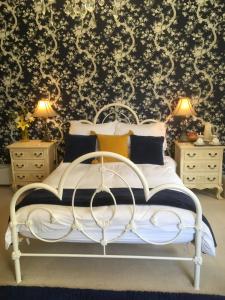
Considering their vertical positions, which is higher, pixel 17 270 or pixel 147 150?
pixel 147 150

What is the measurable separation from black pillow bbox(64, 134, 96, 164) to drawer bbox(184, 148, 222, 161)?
1097 mm

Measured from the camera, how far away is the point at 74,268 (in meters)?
2.36

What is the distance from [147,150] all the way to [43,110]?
1375mm

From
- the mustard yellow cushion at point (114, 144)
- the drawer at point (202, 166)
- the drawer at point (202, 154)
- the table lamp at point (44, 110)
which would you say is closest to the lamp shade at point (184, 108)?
the drawer at point (202, 154)

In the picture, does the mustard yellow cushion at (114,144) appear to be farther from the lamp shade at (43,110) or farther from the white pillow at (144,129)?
the lamp shade at (43,110)

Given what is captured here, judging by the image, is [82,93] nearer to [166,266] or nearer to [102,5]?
[102,5]

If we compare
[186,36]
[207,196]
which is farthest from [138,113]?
[207,196]

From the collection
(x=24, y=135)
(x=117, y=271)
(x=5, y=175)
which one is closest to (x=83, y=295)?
(x=117, y=271)

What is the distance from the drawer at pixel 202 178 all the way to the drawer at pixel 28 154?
5.73 feet

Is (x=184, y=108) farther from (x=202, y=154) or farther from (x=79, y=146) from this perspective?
(x=79, y=146)

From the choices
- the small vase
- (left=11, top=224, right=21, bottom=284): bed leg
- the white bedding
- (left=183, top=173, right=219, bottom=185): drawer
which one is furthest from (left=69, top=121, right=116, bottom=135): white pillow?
(left=11, top=224, right=21, bottom=284): bed leg

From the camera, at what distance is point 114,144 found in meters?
3.42

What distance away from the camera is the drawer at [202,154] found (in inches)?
139

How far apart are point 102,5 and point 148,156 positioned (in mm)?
1893
